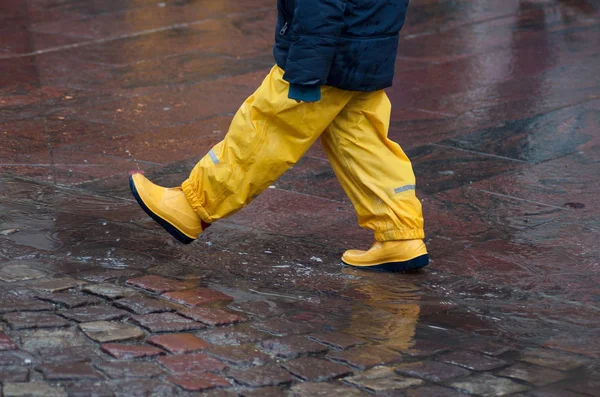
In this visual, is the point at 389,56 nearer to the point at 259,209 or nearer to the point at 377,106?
the point at 377,106

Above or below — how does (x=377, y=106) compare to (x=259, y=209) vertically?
above

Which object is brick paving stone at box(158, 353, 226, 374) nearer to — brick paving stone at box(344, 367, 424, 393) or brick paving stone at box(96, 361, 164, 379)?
brick paving stone at box(96, 361, 164, 379)

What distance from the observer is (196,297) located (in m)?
3.97

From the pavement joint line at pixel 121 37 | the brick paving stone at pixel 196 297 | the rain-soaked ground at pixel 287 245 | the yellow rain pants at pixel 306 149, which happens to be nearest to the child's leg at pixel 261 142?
the yellow rain pants at pixel 306 149

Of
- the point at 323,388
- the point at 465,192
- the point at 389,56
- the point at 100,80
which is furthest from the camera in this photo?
the point at 100,80

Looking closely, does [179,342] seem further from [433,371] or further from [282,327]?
[433,371]

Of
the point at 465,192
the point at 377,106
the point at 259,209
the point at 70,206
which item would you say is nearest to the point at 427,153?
the point at 465,192

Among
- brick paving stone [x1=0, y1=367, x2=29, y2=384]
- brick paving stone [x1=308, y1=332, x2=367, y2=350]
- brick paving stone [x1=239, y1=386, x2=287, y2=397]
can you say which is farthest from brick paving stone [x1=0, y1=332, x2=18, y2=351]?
brick paving stone [x1=308, y1=332, x2=367, y2=350]

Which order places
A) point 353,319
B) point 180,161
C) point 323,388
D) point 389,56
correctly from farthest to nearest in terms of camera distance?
point 180,161 → point 389,56 → point 353,319 → point 323,388

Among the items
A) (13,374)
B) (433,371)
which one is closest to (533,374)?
(433,371)

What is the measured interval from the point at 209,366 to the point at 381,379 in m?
0.54

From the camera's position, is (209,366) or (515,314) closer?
(209,366)

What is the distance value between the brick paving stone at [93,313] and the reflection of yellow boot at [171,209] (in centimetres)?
72

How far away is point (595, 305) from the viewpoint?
412cm
